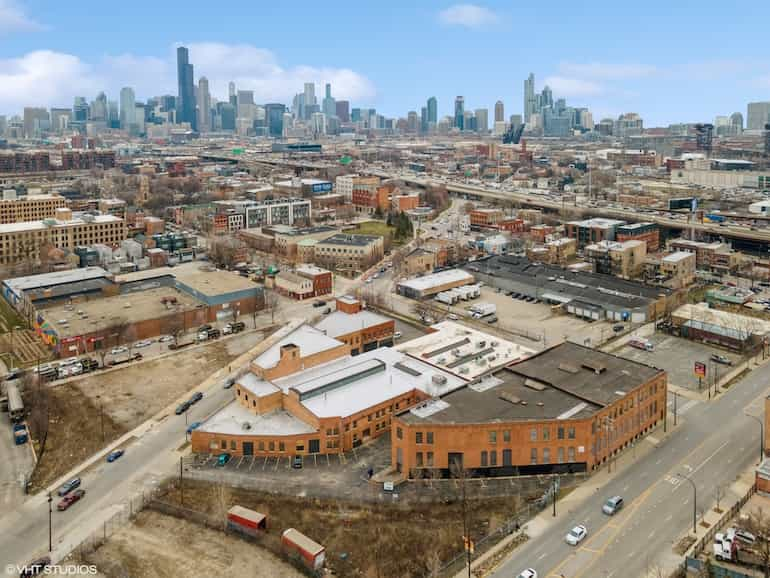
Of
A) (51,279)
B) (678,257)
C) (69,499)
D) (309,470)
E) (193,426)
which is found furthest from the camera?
(678,257)

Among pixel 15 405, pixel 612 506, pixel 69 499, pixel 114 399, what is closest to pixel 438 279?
pixel 114 399

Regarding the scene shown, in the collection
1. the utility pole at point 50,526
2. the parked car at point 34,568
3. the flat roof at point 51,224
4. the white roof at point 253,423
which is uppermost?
the flat roof at point 51,224

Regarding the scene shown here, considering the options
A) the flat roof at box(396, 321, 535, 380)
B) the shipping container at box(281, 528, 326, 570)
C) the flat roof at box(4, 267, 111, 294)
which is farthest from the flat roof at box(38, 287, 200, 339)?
the shipping container at box(281, 528, 326, 570)

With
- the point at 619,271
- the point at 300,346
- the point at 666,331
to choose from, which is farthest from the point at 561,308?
the point at 300,346

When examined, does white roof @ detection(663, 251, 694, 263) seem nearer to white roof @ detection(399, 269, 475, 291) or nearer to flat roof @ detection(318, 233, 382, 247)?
white roof @ detection(399, 269, 475, 291)

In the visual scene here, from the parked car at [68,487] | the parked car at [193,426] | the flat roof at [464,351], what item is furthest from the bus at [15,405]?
the flat roof at [464,351]

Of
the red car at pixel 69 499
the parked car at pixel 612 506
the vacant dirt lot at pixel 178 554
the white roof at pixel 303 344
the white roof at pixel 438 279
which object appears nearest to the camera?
the vacant dirt lot at pixel 178 554

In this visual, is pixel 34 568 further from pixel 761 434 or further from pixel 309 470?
pixel 761 434

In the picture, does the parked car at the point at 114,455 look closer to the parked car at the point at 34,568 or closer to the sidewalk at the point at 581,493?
the parked car at the point at 34,568
